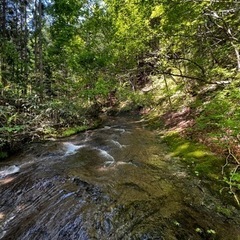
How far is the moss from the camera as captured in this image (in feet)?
21.7

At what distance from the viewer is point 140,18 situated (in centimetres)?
1525

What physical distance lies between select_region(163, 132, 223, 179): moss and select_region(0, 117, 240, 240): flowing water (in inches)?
17.0

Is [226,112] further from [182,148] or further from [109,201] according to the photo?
[109,201]

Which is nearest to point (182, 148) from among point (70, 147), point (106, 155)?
point (106, 155)

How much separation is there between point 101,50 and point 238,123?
1652cm

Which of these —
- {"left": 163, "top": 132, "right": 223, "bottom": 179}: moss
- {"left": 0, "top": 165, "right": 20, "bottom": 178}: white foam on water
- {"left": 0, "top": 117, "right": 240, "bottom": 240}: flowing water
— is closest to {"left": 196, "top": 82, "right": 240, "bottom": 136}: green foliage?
{"left": 163, "top": 132, "right": 223, "bottom": 179}: moss

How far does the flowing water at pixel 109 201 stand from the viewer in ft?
13.4

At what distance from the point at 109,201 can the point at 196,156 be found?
13.8ft

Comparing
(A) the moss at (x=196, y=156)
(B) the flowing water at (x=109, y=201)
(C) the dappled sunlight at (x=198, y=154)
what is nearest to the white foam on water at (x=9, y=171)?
(B) the flowing water at (x=109, y=201)

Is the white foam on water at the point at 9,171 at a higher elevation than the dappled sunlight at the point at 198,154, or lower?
higher

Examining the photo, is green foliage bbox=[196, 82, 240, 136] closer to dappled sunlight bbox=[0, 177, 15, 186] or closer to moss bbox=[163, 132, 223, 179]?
moss bbox=[163, 132, 223, 179]

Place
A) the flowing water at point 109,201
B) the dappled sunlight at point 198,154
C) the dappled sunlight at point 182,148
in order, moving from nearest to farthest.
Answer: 1. the flowing water at point 109,201
2. the dappled sunlight at point 198,154
3. the dappled sunlight at point 182,148

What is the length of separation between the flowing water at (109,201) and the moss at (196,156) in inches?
17.0

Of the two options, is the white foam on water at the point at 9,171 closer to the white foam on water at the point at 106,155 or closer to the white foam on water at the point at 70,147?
the white foam on water at the point at 70,147
